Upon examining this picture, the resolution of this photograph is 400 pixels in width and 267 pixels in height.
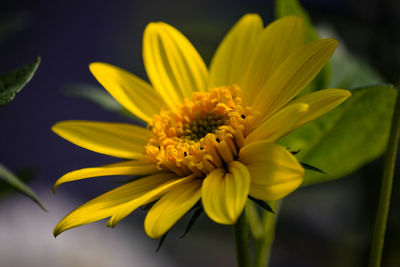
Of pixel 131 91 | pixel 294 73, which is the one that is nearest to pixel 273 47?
pixel 294 73

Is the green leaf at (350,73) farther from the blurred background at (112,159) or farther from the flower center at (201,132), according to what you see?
the flower center at (201,132)

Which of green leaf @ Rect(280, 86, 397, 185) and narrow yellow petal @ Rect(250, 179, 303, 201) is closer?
narrow yellow petal @ Rect(250, 179, 303, 201)

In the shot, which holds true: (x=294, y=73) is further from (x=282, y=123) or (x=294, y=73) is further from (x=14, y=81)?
(x=14, y=81)

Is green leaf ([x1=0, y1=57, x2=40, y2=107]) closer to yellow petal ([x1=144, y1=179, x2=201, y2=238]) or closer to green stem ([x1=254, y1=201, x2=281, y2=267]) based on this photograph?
yellow petal ([x1=144, y1=179, x2=201, y2=238])

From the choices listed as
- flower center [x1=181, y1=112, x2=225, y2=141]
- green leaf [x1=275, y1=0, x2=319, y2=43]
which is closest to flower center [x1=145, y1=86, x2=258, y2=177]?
flower center [x1=181, y1=112, x2=225, y2=141]

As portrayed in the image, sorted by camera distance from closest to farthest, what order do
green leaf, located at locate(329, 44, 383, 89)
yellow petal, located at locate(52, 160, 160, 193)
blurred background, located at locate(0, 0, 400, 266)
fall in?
yellow petal, located at locate(52, 160, 160, 193)
green leaf, located at locate(329, 44, 383, 89)
blurred background, located at locate(0, 0, 400, 266)

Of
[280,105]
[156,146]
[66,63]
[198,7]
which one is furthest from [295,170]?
[66,63]

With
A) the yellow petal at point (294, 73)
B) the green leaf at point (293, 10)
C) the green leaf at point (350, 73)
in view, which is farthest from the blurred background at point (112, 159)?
the yellow petal at point (294, 73)
